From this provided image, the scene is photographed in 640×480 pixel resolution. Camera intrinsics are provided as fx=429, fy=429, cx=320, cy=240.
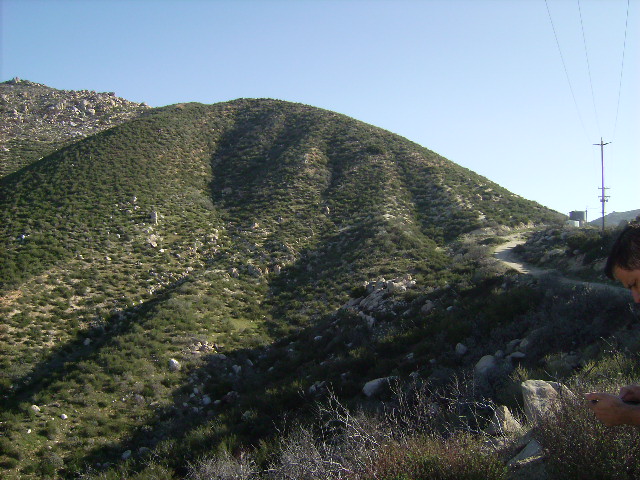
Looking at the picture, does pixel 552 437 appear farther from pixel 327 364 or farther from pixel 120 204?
pixel 120 204

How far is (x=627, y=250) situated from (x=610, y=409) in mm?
957

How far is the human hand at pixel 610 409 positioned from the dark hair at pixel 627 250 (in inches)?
31.2

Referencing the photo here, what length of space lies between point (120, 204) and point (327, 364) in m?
19.0

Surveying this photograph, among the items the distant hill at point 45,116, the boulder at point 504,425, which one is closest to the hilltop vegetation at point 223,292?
the boulder at point 504,425

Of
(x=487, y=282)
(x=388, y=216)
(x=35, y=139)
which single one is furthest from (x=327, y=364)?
(x=35, y=139)

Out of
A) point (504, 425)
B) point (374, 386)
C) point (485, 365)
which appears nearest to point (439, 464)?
point (504, 425)

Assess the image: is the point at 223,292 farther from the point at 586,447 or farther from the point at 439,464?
the point at 586,447

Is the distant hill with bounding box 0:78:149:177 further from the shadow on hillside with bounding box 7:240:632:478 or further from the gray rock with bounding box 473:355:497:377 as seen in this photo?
the gray rock with bounding box 473:355:497:377

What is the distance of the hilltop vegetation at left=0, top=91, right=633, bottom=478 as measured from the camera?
9.60 metres

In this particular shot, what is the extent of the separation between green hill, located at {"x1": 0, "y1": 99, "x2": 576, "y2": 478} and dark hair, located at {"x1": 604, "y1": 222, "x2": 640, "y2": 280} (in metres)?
7.43

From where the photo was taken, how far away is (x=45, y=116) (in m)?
47.3

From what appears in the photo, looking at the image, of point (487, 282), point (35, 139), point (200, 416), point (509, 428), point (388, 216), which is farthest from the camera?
point (35, 139)

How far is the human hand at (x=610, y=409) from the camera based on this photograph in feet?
8.32

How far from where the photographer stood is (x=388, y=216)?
27.4m
